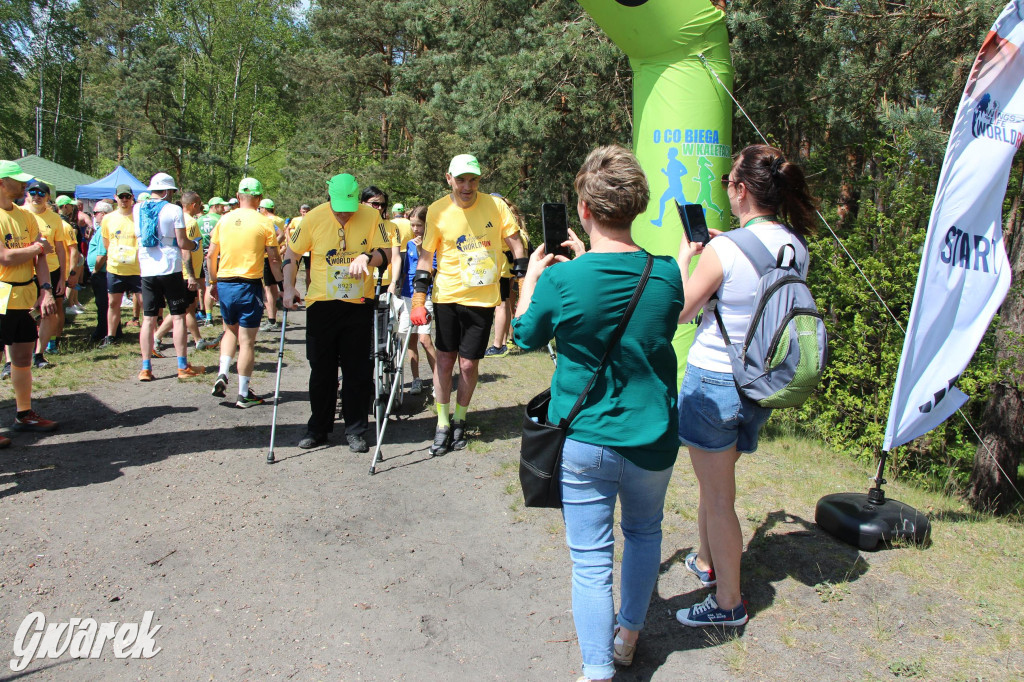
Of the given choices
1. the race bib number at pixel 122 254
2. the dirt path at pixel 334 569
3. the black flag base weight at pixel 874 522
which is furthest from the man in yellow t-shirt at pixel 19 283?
the black flag base weight at pixel 874 522

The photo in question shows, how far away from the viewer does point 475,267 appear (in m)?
5.28

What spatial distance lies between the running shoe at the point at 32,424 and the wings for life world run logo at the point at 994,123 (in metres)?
6.85

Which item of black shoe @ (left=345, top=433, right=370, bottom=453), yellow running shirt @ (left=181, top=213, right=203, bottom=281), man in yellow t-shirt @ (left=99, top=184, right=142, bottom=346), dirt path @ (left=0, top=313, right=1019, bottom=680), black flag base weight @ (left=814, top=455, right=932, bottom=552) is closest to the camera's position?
dirt path @ (left=0, top=313, right=1019, bottom=680)

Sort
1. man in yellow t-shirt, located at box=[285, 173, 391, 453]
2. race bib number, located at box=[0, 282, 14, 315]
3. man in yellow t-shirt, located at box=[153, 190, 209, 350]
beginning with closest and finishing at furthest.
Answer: race bib number, located at box=[0, 282, 14, 315]
man in yellow t-shirt, located at box=[285, 173, 391, 453]
man in yellow t-shirt, located at box=[153, 190, 209, 350]

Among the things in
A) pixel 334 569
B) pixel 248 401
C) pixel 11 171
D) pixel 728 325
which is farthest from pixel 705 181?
pixel 11 171

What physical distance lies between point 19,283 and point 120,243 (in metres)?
3.17

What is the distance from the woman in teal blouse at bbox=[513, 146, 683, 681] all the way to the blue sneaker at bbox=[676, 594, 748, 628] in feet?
2.45

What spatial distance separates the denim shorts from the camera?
280 centimetres

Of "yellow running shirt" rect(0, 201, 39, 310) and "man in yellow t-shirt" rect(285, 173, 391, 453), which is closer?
"yellow running shirt" rect(0, 201, 39, 310)

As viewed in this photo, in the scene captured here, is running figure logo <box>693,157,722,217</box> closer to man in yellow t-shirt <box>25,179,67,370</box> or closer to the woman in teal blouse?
the woman in teal blouse

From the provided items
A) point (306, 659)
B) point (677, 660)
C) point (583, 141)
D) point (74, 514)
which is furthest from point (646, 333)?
point (583, 141)

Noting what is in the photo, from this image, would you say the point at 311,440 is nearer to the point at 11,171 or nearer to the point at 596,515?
the point at 11,171

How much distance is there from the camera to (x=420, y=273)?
17.1 ft

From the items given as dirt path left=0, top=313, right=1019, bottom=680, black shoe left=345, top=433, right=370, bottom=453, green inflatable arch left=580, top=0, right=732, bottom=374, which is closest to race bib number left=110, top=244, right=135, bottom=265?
dirt path left=0, top=313, right=1019, bottom=680
